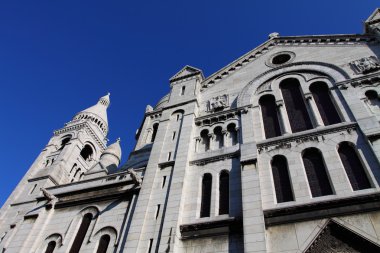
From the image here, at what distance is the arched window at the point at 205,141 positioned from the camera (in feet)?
61.5

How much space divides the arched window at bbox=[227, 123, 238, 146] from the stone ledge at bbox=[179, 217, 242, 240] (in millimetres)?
5407

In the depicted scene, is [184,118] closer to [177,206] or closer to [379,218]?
[177,206]

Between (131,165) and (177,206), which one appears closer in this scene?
(177,206)

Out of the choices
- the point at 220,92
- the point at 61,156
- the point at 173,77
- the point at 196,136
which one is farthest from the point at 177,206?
the point at 61,156

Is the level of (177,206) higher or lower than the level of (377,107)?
lower

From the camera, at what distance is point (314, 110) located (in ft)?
58.1

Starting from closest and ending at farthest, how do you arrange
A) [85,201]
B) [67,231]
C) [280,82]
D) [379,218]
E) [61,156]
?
[379,218], [67,231], [85,201], [280,82], [61,156]

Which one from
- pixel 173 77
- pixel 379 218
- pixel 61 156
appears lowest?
pixel 379 218

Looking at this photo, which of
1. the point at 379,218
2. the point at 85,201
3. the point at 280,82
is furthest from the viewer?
the point at 280,82

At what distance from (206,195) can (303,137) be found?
5.41m

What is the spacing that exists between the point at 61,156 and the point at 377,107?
36.7m

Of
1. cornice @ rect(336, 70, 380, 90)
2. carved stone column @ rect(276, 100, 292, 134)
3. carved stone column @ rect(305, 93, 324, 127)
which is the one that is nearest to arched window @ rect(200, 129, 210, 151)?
carved stone column @ rect(276, 100, 292, 134)

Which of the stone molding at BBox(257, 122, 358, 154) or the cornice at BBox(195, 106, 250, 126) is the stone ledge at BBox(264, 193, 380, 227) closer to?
the stone molding at BBox(257, 122, 358, 154)

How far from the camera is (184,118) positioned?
68.0ft
